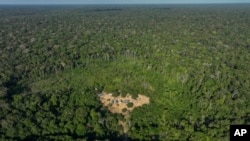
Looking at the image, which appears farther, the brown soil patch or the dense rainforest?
the brown soil patch

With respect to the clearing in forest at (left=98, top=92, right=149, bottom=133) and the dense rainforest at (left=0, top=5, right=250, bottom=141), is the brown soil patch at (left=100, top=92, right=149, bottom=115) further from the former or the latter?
the dense rainforest at (left=0, top=5, right=250, bottom=141)

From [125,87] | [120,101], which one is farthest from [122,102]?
[125,87]

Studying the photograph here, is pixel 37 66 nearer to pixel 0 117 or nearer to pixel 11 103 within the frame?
pixel 11 103

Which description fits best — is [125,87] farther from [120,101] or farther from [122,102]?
[122,102]

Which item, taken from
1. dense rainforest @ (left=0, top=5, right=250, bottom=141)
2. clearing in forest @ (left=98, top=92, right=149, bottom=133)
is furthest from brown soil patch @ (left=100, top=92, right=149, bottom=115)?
dense rainforest @ (left=0, top=5, right=250, bottom=141)

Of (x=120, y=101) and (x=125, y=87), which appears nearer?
(x=120, y=101)

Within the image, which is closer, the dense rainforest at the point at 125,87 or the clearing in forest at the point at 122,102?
the dense rainforest at the point at 125,87

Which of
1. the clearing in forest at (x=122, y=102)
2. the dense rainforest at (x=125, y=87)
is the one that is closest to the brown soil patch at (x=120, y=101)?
the clearing in forest at (x=122, y=102)

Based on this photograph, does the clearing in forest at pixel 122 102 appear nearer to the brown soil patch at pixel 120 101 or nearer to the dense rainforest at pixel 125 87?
the brown soil patch at pixel 120 101
